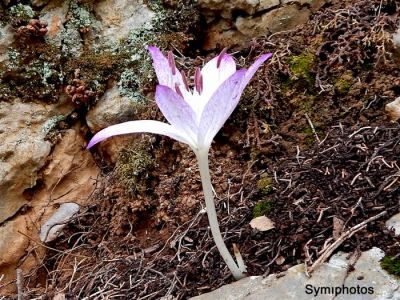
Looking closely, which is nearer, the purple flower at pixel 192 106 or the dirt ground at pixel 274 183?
the purple flower at pixel 192 106

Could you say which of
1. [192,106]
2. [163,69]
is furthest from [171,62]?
[192,106]

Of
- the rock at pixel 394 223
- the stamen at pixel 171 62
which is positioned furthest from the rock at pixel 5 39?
the rock at pixel 394 223

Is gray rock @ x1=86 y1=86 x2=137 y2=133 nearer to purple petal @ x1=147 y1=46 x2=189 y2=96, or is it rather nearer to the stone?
the stone

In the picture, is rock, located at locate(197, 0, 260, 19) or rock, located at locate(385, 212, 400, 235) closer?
rock, located at locate(385, 212, 400, 235)

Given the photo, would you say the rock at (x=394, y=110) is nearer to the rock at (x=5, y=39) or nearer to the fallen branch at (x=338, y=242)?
the fallen branch at (x=338, y=242)

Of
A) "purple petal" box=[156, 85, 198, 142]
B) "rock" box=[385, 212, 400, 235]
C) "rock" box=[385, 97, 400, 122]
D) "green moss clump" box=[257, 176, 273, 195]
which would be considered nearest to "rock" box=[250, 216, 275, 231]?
"green moss clump" box=[257, 176, 273, 195]
